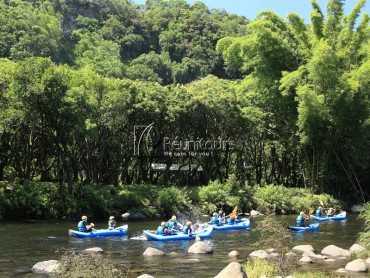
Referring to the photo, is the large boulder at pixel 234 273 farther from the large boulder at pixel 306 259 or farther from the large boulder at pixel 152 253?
the large boulder at pixel 152 253

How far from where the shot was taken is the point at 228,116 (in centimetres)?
3628

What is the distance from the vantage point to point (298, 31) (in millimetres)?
35156

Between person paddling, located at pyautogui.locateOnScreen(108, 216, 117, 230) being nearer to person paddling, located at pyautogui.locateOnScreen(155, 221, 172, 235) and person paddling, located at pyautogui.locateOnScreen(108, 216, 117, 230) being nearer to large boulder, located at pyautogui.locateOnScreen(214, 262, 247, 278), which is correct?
person paddling, located at pyautogui.locateOnScreen(155, 221, 172, 235)

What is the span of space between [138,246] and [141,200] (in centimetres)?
1075

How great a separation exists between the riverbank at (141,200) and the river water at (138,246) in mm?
1357

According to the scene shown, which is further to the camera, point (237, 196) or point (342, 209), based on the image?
point (342, 209)

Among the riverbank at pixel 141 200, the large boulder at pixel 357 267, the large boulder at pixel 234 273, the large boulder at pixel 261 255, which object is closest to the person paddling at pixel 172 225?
the large boulder at pixel 261 255

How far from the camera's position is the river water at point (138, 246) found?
13711mm

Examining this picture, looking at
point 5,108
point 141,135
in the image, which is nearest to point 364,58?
point 141,135

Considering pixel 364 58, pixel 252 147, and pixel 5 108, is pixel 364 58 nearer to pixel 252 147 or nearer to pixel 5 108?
pixel 252 147

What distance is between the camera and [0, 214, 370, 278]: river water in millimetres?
13711

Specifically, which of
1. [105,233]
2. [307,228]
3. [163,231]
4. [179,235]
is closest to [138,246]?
[163,231]

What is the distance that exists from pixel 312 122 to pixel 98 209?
16510 mm

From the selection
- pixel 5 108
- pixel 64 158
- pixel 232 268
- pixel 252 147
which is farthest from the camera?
pixel 252 147
